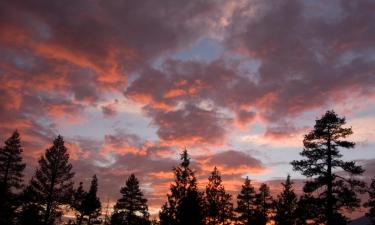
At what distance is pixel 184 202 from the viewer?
3847 cm

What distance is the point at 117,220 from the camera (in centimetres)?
6506

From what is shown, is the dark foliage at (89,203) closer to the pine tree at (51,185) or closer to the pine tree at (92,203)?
the pine tree at (92,203)

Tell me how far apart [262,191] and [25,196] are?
38.9 m

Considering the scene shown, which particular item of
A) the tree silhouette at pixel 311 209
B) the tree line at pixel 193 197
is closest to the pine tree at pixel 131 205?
the tree line at pixel 193 197

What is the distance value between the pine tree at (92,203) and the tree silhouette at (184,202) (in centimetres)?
2629

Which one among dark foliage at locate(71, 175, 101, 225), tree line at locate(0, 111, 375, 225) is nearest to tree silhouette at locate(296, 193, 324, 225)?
tree line at locate(0, 111, 375, 225)

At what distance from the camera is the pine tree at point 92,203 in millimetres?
70669

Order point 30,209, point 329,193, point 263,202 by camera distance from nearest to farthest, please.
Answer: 1. point 329,193
2. point 30,209
3. point 263,202

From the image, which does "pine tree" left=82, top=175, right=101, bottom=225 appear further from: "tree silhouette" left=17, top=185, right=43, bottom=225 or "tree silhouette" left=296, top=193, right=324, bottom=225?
"tree silhouette" left=296, top=193, right=324, bottom=225

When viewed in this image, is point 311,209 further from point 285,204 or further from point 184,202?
point 285,204

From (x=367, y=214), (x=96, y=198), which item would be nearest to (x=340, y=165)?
(x=367, y=214)

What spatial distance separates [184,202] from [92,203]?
126 ft

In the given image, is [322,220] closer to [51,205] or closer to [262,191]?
[51,205]

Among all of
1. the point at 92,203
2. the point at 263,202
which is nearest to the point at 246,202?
the point at 263,202
